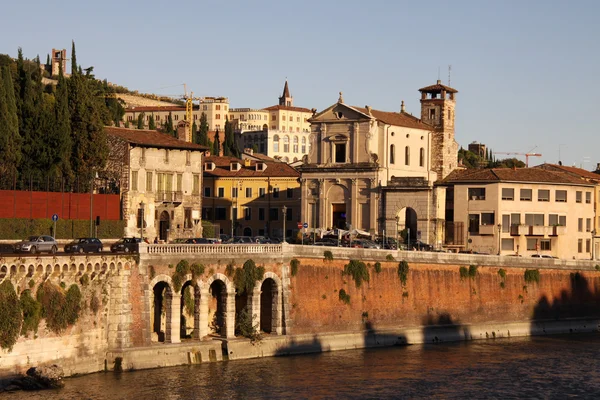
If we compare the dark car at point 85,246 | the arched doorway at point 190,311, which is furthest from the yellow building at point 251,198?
the arched doorway at point 190,311

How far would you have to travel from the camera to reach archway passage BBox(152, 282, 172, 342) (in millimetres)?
72438

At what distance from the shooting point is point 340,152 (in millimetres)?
118438

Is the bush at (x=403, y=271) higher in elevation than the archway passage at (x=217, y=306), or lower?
higher

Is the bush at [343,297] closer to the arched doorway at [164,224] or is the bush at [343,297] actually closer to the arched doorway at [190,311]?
the arched doorway at [190,311]

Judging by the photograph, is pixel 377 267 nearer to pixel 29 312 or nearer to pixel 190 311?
pixel 190 311

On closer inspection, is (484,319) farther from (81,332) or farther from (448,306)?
(81,332)

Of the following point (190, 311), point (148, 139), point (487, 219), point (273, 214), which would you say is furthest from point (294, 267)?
point (273, 214)

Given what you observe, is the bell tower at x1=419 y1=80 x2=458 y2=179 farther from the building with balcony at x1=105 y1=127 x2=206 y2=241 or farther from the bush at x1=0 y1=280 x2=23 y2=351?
the bush at x1=0 y1=280 x2=23 y2=351

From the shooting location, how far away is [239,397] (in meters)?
64.0

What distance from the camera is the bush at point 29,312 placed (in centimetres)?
6238

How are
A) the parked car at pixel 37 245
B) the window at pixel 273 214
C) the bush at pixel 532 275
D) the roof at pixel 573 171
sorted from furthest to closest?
1. the window at pixel 273 214
2. the roof at pixel 573 171
3. the bush at pixel 532 275
4. the parked car at pixel 37 245

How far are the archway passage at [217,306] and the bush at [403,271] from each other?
15944 millimetres

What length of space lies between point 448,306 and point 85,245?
29013 millimetres

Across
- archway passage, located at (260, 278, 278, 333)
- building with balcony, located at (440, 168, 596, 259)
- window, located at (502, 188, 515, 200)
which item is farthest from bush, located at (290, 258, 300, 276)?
window, located at (502, 188, 515, 200)
